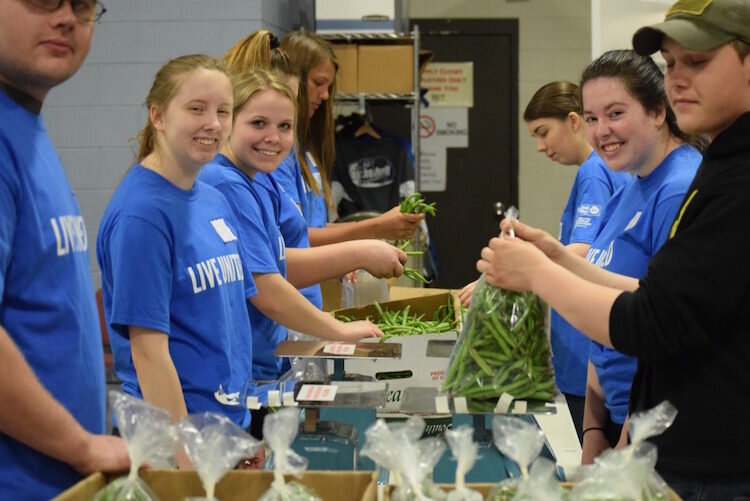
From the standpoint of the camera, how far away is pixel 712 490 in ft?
5.43

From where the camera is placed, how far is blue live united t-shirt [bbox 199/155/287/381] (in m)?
2.72

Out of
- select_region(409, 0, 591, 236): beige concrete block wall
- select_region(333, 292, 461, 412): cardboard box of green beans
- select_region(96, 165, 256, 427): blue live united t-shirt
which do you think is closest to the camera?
select_region(96, 165, 256, 427): blue live united t-shirt

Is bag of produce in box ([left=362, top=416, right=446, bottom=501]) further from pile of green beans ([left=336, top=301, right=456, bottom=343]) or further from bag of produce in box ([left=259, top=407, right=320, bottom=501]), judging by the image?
pile of green beans ([left=336, top=301, right=456, bottom=343])

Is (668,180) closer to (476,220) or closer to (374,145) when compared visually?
(374,145)

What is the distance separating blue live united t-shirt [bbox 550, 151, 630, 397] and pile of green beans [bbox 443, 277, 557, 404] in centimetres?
124

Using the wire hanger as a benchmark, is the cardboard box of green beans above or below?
below

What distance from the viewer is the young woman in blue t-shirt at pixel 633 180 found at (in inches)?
90.9

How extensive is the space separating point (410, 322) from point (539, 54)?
4781 mm

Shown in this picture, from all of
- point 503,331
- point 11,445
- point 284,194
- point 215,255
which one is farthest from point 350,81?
point 11,445

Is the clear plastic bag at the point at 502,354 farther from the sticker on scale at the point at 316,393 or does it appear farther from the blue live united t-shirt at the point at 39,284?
the blue live united t-shirt at the point at 39,284

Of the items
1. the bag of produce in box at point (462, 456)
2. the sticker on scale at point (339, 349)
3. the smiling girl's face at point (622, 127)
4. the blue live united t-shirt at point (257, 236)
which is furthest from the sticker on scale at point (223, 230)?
the bag of produce in box at point (462, 456)

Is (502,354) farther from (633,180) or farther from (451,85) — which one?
(451,85)

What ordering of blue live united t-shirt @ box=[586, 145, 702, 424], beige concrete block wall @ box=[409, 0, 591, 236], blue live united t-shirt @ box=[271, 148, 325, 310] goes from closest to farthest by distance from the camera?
1. blue live united t-shirt @ box=[586, 145, 702, 424]
2. blue live united t-shirt @ box=[271, 148, 325, 310]
3. beige concrete block wall @ box=[409, 0, 591, 236]

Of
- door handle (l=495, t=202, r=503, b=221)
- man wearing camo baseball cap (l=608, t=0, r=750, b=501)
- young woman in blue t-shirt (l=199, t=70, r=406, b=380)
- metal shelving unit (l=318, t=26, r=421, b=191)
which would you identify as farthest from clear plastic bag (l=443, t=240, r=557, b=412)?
door handle (l=495, t=202, r=503, b=221)
